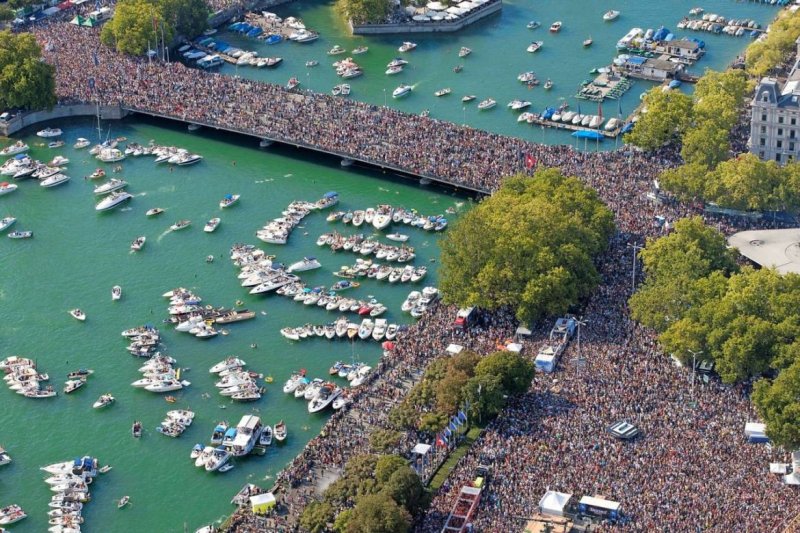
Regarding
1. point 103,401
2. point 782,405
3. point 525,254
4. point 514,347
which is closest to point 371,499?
point 514,347

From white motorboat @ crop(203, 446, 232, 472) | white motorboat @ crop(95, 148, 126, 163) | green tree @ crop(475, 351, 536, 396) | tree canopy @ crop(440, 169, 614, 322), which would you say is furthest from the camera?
white motorboat @ crop(95, 148, 126, 163)

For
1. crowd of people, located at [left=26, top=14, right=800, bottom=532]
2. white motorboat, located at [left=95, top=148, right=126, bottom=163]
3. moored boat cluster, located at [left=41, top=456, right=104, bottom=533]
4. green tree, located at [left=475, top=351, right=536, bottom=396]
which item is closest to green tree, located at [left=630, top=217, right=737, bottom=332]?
crowd of people, located at [left=26, top=14, right=800, bottom=532]

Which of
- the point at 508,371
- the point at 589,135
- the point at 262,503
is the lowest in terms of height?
the point at 589,135

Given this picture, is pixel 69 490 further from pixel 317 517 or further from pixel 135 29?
pixel 135 29

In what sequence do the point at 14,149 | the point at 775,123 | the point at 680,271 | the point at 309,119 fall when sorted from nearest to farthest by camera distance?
the point at 680,271 < the point at 775,123 < the point at 309,119 < the point at 14,149

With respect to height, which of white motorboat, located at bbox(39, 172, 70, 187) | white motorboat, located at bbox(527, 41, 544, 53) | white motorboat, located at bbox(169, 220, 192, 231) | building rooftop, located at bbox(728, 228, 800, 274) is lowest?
white motorboat, located at bbox(527, 41, 544, 53)

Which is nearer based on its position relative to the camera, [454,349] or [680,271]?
[454,349]

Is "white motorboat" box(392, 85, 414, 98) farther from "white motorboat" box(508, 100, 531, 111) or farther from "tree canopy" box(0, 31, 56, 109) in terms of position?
"tree canopy" box(0, 31, 56, 109)

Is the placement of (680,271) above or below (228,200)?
above
